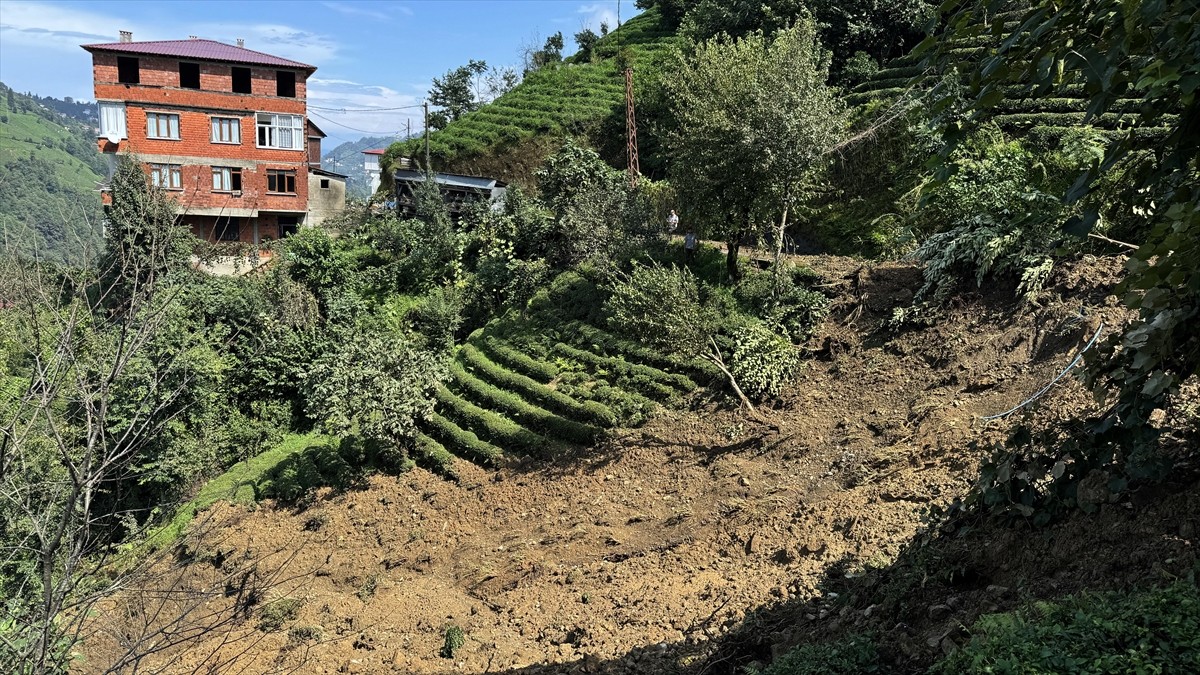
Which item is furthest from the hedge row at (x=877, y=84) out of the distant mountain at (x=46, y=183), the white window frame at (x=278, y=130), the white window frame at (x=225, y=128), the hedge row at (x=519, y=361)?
the white window frame at (x=225, y=128)

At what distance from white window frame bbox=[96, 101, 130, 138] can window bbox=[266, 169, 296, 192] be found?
520 cm

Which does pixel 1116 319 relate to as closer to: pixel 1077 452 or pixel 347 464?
pixel 1077 452

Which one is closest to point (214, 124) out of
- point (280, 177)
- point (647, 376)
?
point (280, 177)

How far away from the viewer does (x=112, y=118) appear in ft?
94.9

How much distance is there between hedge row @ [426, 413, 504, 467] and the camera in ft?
49.4

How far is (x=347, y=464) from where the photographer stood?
16.5 m

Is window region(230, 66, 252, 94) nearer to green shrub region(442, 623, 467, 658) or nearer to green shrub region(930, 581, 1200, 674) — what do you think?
green shrub region(442, 623, 467, 658)

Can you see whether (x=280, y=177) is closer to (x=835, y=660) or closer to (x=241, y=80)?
(x=241, y=80)

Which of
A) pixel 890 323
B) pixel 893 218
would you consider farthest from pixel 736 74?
pixel 890 323

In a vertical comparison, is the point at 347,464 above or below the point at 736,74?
below

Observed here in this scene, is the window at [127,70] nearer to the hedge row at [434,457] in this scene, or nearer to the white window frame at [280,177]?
the white window frame at [280,177]

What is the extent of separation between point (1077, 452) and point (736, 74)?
1271cm

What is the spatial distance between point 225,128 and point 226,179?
79.5 inches

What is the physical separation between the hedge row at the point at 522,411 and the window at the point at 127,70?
20.7 metres
